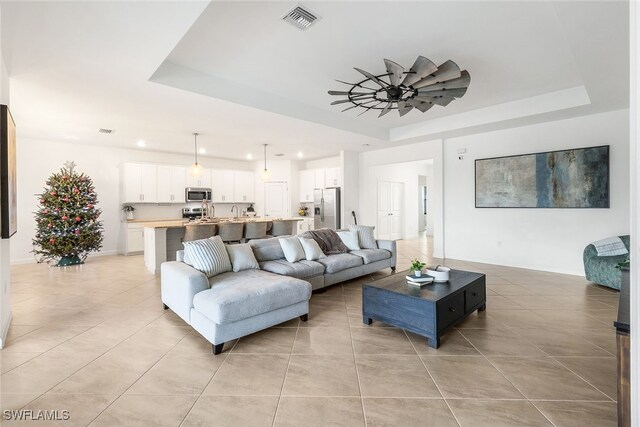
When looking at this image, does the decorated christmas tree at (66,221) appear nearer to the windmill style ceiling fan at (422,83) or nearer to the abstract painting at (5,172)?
the abstract painting at (5,172)

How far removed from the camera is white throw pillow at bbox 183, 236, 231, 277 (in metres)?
3.19

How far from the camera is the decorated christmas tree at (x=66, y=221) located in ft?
18.5

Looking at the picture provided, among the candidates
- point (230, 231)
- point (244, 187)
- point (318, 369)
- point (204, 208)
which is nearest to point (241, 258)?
point (318, 369)

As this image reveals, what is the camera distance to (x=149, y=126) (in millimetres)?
5176

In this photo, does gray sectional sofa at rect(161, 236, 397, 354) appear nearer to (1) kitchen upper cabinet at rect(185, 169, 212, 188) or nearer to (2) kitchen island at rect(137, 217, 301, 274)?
(2) kitchen island at rect(137, 217, 301, 274)

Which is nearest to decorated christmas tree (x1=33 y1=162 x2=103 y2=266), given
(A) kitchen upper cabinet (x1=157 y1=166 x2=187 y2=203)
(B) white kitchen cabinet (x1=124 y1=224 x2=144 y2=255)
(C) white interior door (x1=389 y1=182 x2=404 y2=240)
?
(B) white kitchen cabinet (x1=124 y1=224 x2=144 y2=255)

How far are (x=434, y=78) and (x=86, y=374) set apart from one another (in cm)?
380

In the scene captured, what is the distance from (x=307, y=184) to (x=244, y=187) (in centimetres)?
193

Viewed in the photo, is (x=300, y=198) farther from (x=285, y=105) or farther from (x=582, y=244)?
(x=582, y=244)

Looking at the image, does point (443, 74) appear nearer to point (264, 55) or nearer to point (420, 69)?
point (420, 69)

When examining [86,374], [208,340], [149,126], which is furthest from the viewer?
[149,126]

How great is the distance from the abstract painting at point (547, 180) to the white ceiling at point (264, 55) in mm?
758

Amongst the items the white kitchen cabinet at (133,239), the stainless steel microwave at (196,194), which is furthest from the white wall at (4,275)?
the stainless steel microwave at (196,194)

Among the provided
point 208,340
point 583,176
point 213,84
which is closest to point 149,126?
point 213,84
